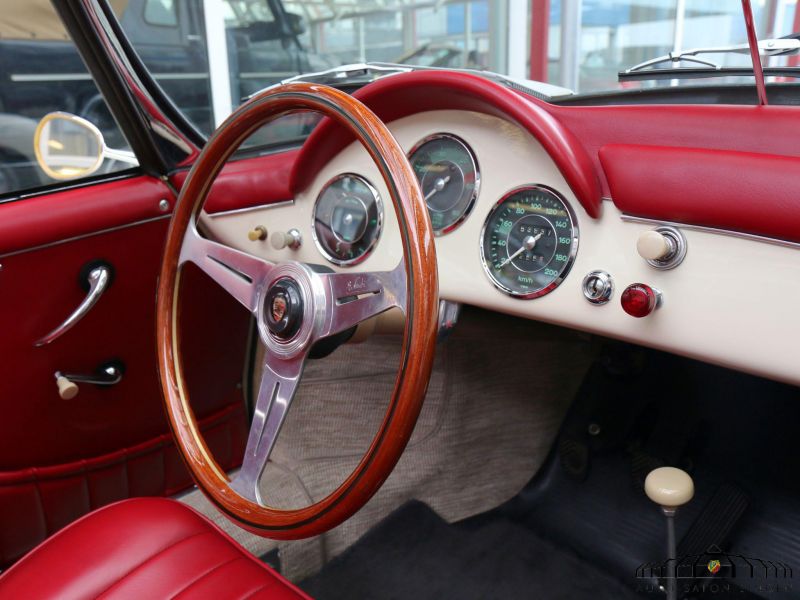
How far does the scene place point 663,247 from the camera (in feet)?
3.08

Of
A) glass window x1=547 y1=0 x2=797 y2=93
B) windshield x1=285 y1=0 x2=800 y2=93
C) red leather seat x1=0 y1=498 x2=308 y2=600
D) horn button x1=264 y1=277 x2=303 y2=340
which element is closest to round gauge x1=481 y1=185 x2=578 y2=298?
horn button x1=264 y1=277 x2=303 y2=340

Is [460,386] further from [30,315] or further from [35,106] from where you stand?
[35,106]

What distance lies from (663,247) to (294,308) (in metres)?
0.51

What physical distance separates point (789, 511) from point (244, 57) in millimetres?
1913

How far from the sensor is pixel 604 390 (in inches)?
70.5

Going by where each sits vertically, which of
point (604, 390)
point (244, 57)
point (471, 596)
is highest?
point (244, 57)

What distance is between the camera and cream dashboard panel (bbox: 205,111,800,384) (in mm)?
900

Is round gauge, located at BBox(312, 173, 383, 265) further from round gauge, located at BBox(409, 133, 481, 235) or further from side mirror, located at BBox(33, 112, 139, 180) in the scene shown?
side mirror, located at BBox(33, 112, 139, 180)

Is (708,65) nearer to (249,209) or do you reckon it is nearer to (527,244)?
(527,244)

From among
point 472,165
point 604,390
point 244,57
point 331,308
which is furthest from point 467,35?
point 331,308

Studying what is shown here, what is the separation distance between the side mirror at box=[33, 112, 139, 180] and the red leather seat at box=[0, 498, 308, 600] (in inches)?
30.8

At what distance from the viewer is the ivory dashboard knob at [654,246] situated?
94cm

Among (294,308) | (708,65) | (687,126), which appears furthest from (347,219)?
(708,65)

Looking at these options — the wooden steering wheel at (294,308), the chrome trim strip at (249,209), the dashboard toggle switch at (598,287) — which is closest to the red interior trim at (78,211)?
the chrome trim strip at (249,209)
